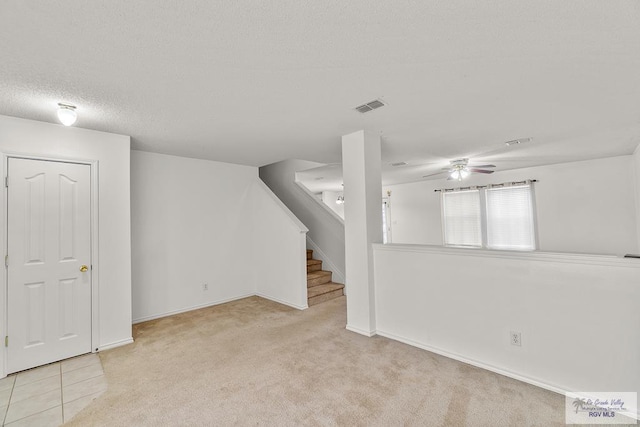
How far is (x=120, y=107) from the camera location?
8.15 ft

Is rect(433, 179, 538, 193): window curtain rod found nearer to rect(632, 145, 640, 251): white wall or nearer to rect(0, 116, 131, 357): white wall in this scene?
rect(632, 145, 640, 251): white wall

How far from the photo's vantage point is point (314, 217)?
5.82 meters

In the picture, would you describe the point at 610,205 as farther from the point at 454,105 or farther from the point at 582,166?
the point at 454,105

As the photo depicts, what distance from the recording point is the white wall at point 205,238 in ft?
13.3

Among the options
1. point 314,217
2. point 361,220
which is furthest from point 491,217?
point 361,220

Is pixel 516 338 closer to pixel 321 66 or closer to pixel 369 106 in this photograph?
pixel 369 106

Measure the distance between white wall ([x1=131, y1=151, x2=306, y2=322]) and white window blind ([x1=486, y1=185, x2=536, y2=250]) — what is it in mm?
4894

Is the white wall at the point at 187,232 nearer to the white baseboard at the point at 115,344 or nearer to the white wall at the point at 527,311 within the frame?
the white baseboard at the point at 115,344

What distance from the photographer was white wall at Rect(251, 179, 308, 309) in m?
4.38

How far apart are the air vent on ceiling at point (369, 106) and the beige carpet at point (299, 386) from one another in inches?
96.8

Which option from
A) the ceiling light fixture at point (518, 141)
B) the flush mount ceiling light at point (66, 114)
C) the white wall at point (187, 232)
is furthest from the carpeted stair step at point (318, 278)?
the flush mount ceiling light at point (66, 114)

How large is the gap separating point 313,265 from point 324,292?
0.83 metres

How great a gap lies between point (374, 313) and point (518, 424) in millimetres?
1677

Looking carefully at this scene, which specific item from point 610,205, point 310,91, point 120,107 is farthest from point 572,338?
point 610,205
